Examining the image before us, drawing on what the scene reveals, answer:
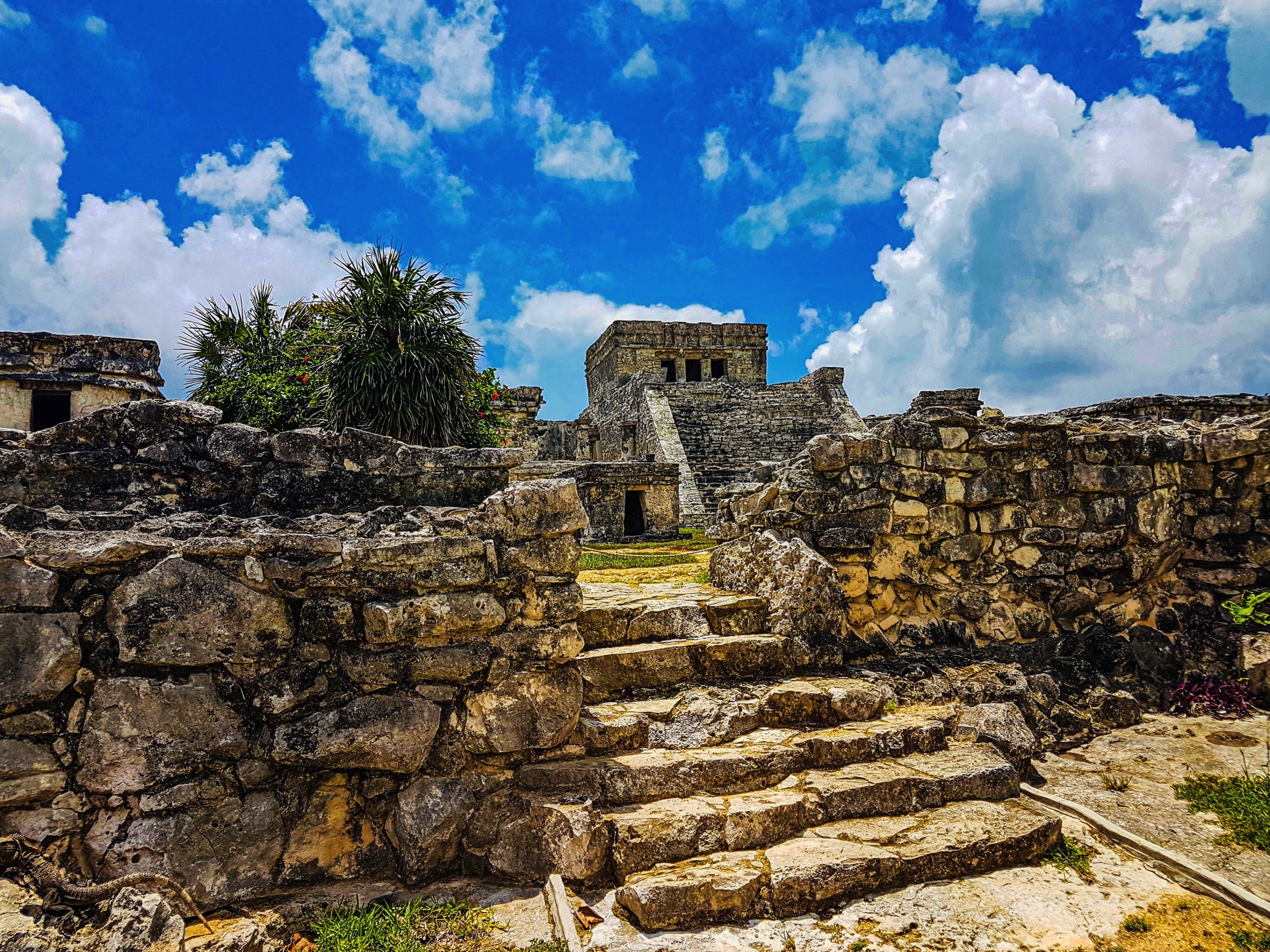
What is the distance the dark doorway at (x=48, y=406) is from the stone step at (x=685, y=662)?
1278 cm

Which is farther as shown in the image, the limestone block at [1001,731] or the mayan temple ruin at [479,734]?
the limestone block at [1001,731]

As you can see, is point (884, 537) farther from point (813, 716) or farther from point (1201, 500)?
point (1201, 500)

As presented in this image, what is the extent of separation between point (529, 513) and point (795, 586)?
196cm

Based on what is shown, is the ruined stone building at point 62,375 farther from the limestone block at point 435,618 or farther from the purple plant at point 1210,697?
the purple plant at point 1210,697

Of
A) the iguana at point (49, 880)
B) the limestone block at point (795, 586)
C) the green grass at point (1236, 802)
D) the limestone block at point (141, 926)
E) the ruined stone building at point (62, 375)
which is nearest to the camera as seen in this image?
the limestone block at point (141, 926)

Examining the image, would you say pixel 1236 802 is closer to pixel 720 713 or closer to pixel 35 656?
pixel 720 713

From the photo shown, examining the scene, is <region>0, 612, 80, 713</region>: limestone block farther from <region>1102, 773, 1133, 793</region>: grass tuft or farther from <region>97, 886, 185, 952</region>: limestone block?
<region>1102, 773, 1133, 793</region>: grass tuft

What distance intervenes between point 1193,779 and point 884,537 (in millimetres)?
2171

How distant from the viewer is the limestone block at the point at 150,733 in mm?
2619

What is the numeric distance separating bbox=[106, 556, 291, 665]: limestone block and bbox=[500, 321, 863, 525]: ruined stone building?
1274cm

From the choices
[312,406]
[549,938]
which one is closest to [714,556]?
[549,938]

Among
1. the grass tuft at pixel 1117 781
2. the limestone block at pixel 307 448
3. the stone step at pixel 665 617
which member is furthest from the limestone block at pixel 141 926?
the grass tuft at pixel 1117 781

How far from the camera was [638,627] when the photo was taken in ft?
13.6

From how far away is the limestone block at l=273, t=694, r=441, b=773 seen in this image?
2.85 meters
